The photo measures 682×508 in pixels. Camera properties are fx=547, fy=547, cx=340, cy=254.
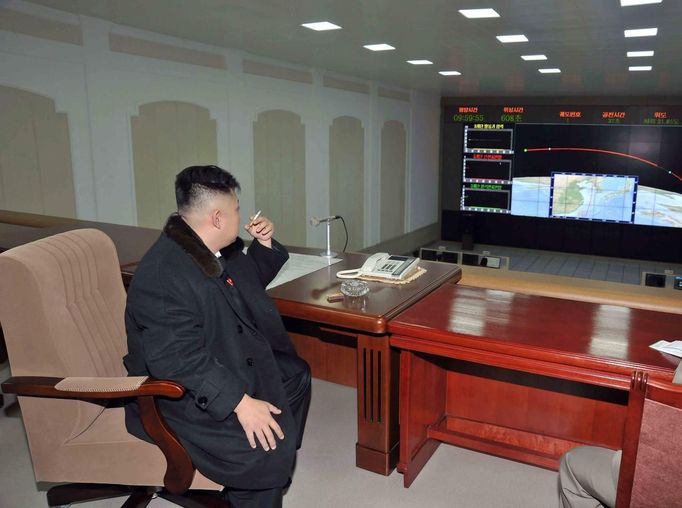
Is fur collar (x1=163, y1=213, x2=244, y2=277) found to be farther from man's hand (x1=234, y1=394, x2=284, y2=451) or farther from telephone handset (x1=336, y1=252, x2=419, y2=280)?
telephone handset (x1=336, y1=252, x2=419, y2=280)

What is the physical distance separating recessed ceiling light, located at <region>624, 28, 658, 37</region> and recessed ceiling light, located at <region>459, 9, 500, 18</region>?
45.8 inches

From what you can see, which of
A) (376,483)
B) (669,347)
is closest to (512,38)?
(669,347)

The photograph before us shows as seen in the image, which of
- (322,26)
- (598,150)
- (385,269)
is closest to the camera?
(385,269)

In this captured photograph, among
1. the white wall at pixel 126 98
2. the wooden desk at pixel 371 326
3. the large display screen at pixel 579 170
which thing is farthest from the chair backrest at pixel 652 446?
the large display screen at pixel 579 170

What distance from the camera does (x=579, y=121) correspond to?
31.3 ft

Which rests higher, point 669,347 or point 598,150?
point 598,150

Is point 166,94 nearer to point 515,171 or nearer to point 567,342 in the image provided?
point 567,342

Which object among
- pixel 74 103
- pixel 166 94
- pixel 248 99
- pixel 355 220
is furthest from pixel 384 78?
pixel 74 103

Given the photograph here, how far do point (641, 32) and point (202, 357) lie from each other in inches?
169

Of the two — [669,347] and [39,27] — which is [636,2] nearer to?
[669,347]

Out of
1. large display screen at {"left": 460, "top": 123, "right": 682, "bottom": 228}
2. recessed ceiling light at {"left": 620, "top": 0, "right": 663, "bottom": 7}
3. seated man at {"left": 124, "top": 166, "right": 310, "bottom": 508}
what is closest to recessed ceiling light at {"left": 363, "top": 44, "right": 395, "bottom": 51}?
recessed ceiling light at {"left": 620, "top": 0, "right": 663, "bottom": 7}

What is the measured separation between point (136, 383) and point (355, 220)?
6818 mm

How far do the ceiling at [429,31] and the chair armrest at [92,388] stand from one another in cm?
288

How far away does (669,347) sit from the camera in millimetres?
1608
